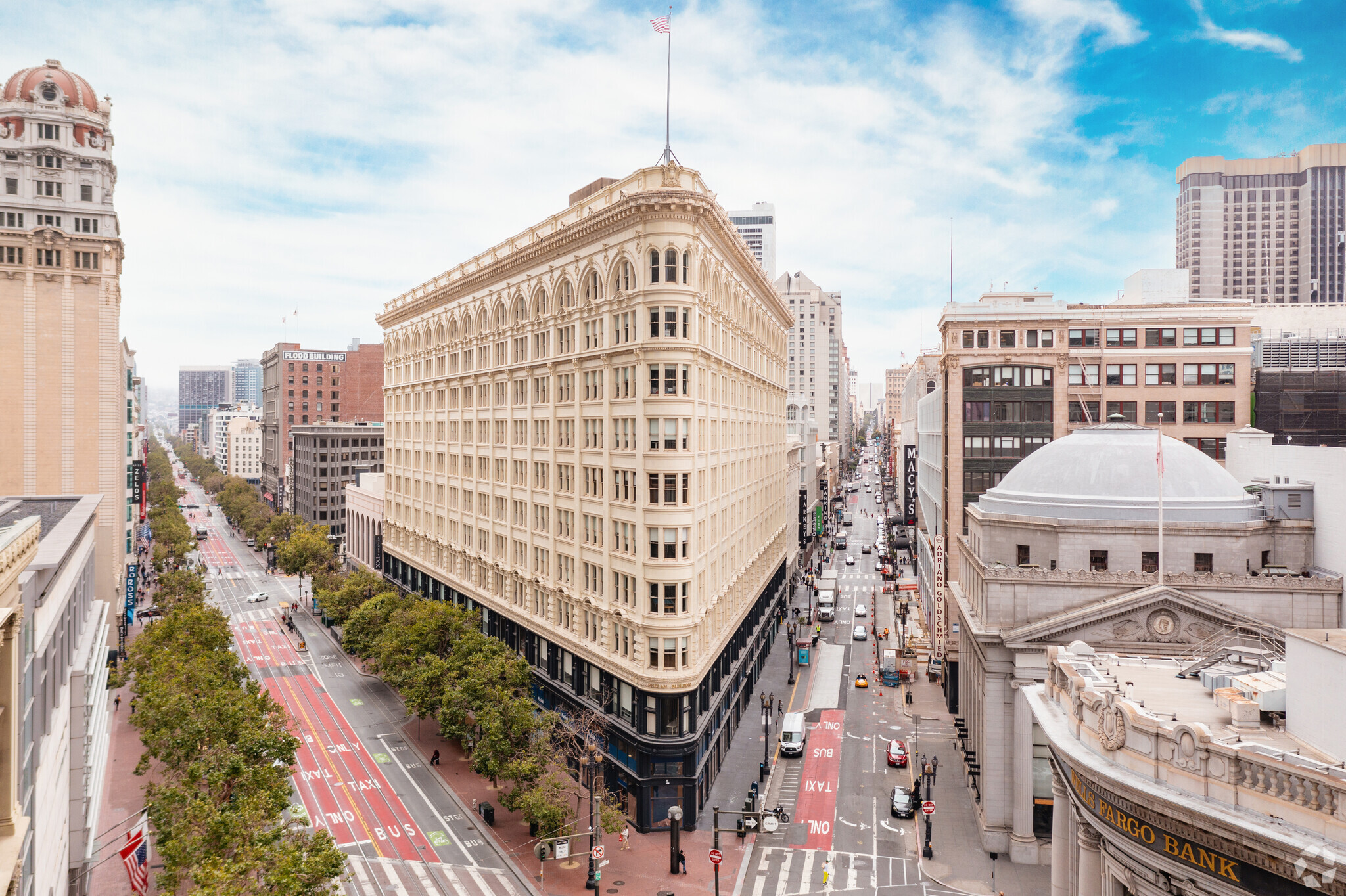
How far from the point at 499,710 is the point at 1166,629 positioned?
1346 inches

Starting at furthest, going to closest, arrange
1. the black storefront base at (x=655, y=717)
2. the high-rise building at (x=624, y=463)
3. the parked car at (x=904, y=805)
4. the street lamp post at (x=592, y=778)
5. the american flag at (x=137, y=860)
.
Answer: the parked car at (x=904, y=805)
the high-rise building at (x=624, y=463)
the black storefront base at (x=655, y=717)
the street lamp post at (x=592, y=778)
the american flag at (x=137, y=860)

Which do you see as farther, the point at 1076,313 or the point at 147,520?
the point at 147,520

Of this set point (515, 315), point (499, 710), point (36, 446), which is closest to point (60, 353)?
point (36, 446)

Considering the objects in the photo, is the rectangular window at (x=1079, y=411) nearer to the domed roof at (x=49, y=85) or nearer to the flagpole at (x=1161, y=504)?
the flagpole at (x=1161, y=504)

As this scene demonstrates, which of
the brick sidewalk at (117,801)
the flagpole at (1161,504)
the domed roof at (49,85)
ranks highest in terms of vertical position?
the domed roof at (49,85)

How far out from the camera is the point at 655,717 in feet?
146

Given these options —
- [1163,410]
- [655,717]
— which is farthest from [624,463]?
[1163,410]

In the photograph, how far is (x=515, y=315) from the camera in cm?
6144

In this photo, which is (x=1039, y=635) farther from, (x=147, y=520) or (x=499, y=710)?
(x=147, y=520)

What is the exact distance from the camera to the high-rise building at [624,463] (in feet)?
148

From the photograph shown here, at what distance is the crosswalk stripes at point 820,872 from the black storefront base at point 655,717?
5.68 m

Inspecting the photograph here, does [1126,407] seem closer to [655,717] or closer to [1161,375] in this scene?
[1161,375]

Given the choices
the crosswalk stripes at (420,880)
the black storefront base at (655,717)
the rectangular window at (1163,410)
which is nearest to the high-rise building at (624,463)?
the black storefront base at (655,717)

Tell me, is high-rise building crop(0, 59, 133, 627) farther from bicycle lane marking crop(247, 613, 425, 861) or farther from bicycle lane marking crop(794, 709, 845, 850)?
bicycle lane marking crop(794, 709, 845, 850)
